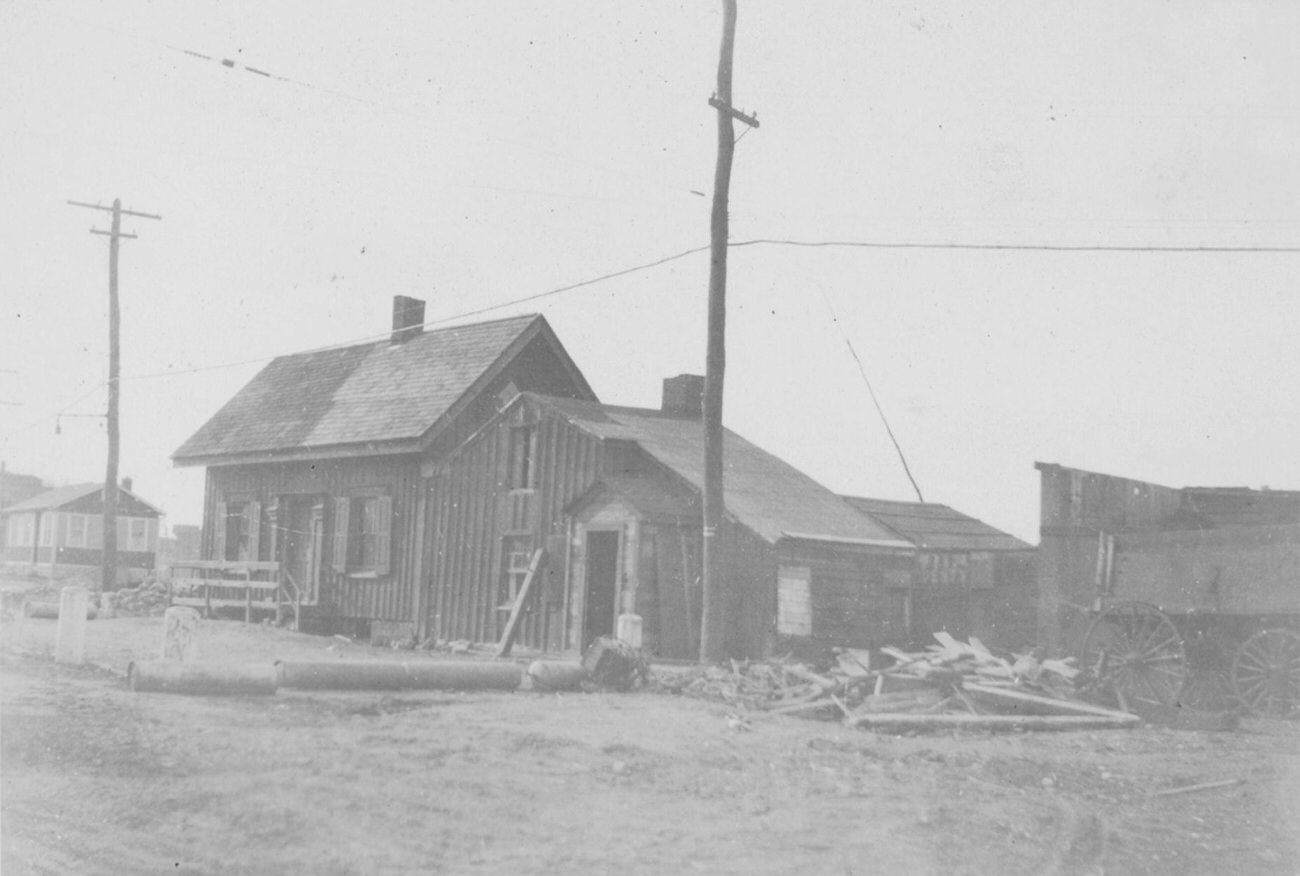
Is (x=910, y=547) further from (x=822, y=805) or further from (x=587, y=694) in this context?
(x=822, y=805)

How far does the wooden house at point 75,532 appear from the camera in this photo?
53.4 meters

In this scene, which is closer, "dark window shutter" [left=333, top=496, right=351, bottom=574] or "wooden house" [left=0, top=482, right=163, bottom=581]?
"dark window shutter" [left=333, top=496, right=351, bottom=574]

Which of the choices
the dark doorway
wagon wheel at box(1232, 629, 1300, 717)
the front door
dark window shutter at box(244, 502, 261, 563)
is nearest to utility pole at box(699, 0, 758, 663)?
the dark doorway

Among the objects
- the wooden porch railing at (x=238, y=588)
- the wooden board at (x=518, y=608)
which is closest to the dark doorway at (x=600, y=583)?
the wooden board at (x=518, y=608)

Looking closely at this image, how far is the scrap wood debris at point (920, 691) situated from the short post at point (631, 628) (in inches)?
46.8

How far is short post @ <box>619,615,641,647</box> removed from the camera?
53.6 feet

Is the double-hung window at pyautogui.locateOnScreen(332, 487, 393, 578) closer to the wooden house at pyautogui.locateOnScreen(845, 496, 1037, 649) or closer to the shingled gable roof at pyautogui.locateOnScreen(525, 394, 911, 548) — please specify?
the shingled gable roof at pyautogui.locateOnScreen(525, 394, 911, 548)

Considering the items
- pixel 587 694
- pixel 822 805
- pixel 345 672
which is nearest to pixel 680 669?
pixel 587 694

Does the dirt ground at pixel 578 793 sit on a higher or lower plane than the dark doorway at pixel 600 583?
lower

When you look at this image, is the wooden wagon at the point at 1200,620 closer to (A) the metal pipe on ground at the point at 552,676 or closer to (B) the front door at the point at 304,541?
(A) the metal pipe on ground at the point at 552,676

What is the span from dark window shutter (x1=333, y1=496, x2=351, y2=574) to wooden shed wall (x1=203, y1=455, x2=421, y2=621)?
0.20 meters

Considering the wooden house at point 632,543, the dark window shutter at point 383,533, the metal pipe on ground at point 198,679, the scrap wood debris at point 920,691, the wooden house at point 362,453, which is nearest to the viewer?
the metal pipe on ground at point 198,679

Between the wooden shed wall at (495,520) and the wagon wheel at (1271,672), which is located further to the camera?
the wooden shed wall at (495,520)

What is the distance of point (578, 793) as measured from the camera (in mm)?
8602
